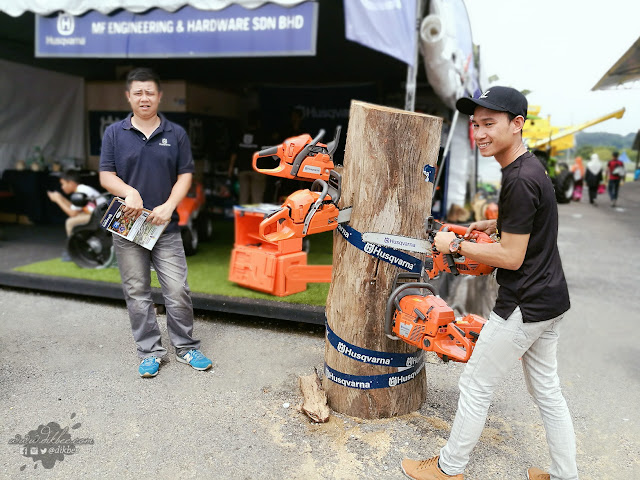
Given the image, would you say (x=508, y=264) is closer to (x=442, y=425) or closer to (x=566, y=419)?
(x=566, y=419)

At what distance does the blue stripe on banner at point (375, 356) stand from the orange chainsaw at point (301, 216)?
0.72 meters

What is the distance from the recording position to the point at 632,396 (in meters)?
3.50

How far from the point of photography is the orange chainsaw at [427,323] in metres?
2.49

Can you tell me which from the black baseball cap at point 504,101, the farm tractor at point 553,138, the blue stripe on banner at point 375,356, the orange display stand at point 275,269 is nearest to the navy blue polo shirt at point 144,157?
the orange display stand at point 275,269

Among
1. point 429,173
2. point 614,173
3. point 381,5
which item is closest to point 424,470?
point 429,173

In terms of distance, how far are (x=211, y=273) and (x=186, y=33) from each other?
2.38 metres

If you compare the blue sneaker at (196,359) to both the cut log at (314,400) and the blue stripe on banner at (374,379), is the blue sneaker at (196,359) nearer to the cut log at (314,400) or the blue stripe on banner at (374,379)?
the cut log at (314,400)

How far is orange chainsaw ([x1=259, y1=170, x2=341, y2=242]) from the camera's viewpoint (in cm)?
256

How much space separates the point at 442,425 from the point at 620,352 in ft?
7.94

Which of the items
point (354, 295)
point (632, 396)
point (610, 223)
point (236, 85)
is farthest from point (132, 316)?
point (610, 223)

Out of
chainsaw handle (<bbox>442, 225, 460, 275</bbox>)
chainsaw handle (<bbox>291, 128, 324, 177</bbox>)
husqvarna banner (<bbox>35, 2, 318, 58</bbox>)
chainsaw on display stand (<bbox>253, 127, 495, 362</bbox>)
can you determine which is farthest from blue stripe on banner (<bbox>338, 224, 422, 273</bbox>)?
husqvarna banner (<bbox>35, 2, 318, 58</bbox>)

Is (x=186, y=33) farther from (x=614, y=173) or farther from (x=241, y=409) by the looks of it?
(x=614, y=173)

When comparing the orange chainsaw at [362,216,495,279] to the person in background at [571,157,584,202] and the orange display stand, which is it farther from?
the person in background at [571,157,584,202]

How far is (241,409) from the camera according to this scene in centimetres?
307
